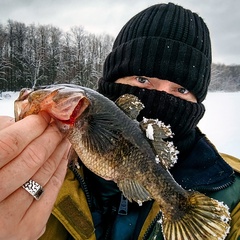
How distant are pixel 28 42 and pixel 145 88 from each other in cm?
4106

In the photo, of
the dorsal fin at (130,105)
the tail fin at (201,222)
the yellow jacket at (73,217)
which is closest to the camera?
the tail fin at (201,222)

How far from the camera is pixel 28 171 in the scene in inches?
49.4

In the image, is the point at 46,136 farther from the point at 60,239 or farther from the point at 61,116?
the point at 60,239

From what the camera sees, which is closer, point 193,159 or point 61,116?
point 61,116

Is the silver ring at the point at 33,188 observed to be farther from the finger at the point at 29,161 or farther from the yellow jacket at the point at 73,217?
the yellow jacket at the point at 73,217

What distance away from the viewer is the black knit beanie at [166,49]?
246cm

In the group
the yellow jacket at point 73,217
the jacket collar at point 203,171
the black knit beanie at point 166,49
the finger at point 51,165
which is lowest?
the yellow jacket at point 73,217

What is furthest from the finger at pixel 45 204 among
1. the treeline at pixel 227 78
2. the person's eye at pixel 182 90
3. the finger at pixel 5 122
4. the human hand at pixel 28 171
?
the treeline at pixel 227 78

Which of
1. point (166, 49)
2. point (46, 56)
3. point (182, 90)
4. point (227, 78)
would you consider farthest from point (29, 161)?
point (227, 78)

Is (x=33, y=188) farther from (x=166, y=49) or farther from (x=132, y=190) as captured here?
(x=166, y=49)

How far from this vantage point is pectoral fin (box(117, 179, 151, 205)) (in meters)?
1.56

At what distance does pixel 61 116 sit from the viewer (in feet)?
4.82

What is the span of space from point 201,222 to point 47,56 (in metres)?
39.8

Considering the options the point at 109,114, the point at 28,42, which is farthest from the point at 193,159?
the point at 28,42
